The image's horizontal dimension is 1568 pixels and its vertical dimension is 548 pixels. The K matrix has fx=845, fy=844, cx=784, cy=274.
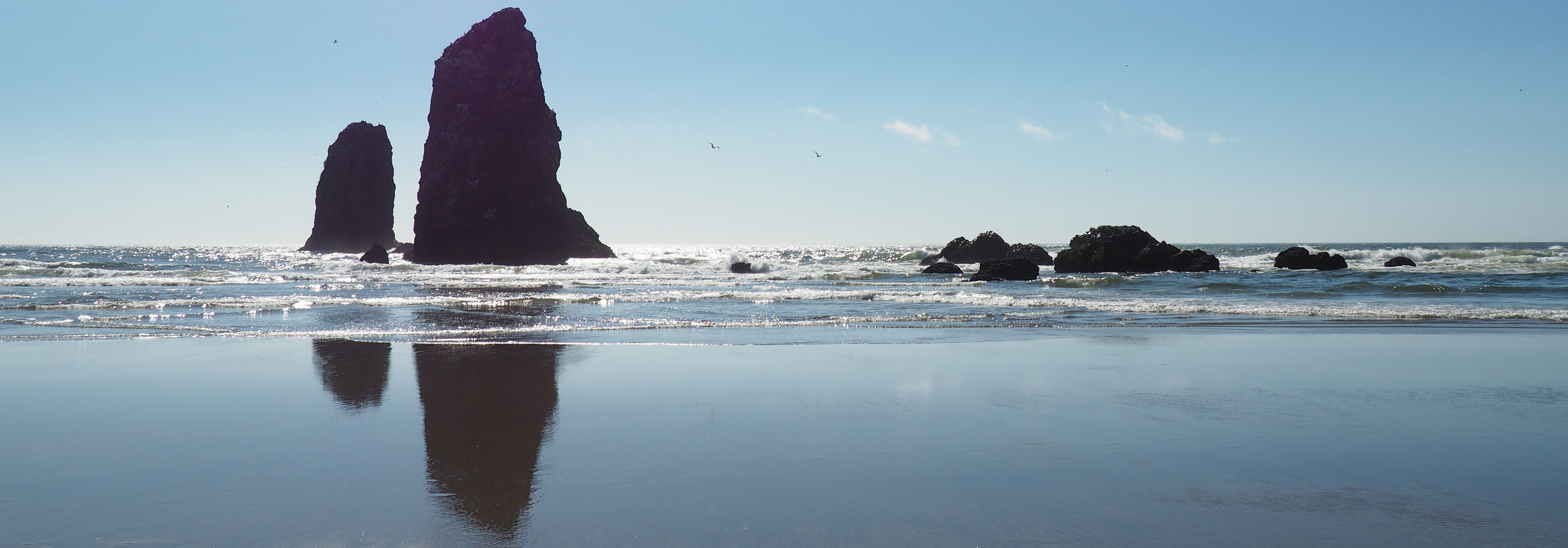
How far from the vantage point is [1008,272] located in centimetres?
2991

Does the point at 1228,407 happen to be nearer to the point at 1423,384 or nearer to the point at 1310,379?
the point at 1310,379

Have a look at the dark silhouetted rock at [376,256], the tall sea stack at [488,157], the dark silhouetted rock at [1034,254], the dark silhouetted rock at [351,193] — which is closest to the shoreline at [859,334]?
the dark silhouetted rock at [1034,254]

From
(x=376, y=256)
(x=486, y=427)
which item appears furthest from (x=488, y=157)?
(x=486, y=427)

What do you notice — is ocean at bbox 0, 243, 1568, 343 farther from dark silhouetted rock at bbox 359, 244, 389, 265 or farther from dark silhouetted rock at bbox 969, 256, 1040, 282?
dark silhouetted rock at bbox 359, 244, 389, 265

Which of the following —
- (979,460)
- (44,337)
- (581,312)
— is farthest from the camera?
(581,312)

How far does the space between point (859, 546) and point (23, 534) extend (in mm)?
3069

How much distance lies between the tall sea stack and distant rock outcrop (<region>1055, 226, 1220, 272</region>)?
37848 mm

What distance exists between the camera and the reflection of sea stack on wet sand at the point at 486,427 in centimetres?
349

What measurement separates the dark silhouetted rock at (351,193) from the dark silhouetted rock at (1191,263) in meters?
92.0

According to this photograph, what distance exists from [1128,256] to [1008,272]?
8.70 m

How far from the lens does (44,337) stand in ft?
34.4

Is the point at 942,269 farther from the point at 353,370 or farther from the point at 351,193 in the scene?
the point at 351,193

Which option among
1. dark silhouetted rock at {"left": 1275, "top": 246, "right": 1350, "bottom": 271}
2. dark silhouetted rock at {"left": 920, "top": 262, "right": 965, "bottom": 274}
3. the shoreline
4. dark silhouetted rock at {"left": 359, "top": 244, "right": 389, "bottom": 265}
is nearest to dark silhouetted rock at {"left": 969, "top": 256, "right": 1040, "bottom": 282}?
dark silhouetted rock at {"left": 920, "top": 262, "right": 965, "bottom": 274}

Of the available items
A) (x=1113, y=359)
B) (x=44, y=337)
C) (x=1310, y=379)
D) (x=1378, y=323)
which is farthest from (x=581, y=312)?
(x=1378, y=323)
